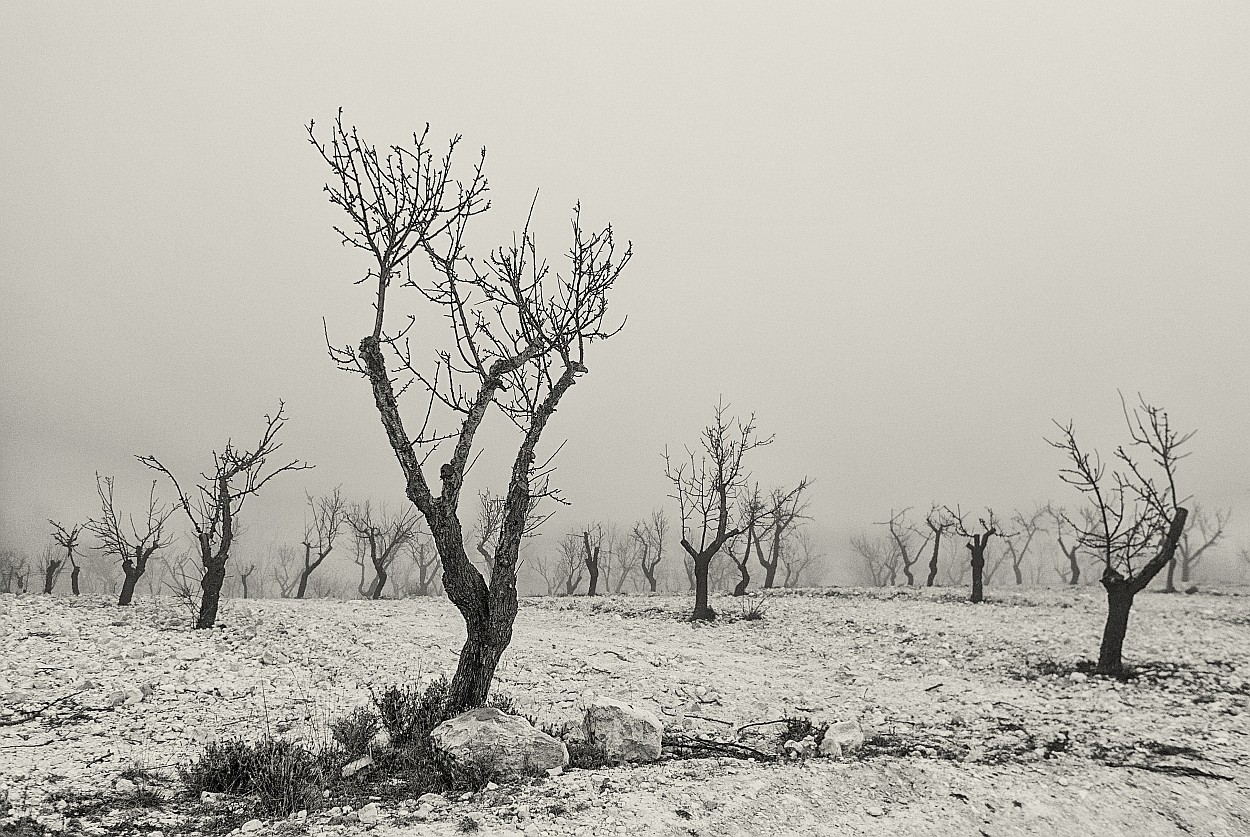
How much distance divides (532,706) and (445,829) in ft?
13.7

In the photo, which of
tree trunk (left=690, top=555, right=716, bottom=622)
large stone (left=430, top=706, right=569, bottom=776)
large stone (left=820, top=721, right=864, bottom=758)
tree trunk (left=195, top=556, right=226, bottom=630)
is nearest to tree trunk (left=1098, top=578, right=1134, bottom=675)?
large stone (left=820, top=721, right=864, bottom=758)

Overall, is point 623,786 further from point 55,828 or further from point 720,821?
point 55,828

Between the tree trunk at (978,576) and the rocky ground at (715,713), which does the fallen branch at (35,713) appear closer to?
the rocky ground at (715,713)

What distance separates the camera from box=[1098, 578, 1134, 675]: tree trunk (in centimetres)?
1147

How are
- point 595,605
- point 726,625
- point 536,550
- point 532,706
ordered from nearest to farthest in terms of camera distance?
point 532,706
point 726,625
point 595,605
point 536,550

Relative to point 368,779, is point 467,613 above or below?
above

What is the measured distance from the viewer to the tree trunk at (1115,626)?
11469 mm

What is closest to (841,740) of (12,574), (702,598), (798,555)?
(702,598)

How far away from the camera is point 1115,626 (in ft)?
38.4

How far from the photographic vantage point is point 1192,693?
10.2m

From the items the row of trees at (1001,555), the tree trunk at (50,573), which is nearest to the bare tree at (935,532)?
the row of trees at (1001,555)

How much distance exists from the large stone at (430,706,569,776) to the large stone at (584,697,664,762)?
1.51ft

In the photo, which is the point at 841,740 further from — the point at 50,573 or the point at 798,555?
the point at 798,555

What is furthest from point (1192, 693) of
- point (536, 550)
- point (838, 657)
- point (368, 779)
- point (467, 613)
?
point (536, 550)
